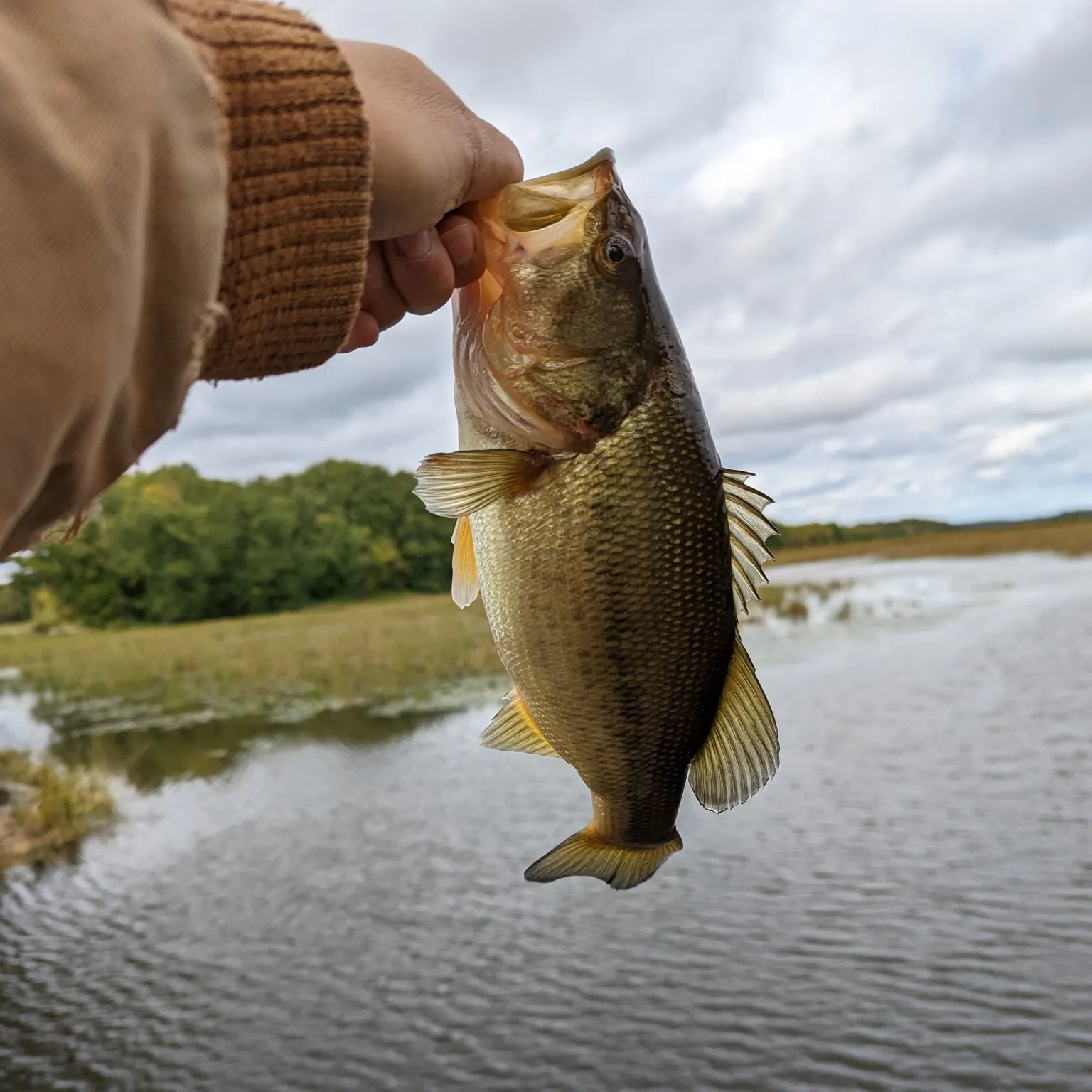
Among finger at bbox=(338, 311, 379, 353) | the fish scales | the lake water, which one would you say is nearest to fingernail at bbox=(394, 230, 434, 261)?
finger at bbox=(338, 311, 379, 353)

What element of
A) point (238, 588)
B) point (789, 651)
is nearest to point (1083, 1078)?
point (789, 651)

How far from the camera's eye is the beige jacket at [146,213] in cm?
92

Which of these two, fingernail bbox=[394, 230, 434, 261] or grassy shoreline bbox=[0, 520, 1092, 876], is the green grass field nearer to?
grassy shoreline bbox=[0, 520, 1092, 876]

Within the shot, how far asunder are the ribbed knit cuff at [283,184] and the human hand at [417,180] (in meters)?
0.10

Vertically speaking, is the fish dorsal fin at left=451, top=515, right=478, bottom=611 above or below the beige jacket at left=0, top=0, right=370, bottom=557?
below

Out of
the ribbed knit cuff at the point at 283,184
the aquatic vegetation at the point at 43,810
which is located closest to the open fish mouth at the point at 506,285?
the ribbed knit cuff at the point at 283,184

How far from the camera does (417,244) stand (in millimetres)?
2076

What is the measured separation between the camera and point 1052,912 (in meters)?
13.2

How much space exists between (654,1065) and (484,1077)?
1.92 meters

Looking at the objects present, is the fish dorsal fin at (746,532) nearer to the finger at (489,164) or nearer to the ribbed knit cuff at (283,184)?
the finger at (489,164)

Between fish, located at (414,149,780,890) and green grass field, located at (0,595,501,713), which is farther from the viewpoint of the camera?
green grass field, located at (0,595,501,713)

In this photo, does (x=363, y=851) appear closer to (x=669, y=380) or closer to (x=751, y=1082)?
(x=751, y=1082)

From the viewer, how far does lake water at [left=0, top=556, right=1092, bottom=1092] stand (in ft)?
36.2

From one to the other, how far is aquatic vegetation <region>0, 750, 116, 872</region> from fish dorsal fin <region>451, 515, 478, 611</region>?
1805cm
